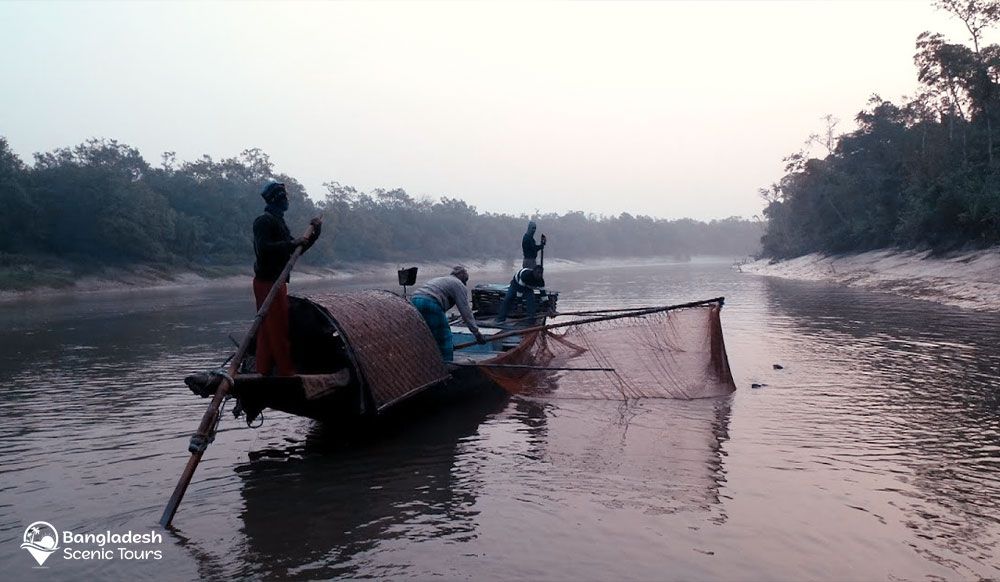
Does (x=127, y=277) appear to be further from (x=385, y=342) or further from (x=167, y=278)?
(x=385, y=342)

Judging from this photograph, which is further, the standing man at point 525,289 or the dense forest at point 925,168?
the dense forest at point 925,168

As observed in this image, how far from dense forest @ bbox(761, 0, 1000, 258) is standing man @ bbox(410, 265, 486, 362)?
2332 cm

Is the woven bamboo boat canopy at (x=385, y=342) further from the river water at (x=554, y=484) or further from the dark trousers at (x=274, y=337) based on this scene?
the river water at (x=554, y=484)

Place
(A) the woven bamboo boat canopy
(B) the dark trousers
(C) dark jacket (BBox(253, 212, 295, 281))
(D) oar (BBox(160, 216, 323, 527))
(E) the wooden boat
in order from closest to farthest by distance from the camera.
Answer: (D) oar (BBox(160, 216, 323, 527)), (E) the wooden boat, (C) dark jacket (BBox(253, 212, 295, 281)), (B) the dark trousers, (A) the woven bamboo boat canopy

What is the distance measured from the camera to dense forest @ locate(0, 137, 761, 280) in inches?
1629

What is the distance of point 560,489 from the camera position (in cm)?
605

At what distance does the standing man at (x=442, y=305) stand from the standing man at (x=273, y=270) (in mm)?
2195

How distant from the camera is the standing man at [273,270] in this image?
22.3 ft

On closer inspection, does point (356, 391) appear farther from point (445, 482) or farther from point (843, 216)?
point (843, 216)

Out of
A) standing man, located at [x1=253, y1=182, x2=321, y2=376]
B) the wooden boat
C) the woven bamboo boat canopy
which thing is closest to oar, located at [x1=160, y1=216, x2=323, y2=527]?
the wooden boat

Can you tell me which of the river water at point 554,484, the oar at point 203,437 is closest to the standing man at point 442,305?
the river water at point 554,484

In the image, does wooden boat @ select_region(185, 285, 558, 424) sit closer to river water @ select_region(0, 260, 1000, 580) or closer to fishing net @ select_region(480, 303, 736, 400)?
river water @ select_region(0, 260, 1000, 580)

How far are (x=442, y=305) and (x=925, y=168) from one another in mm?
32006

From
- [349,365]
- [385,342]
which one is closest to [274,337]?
[349,365]
